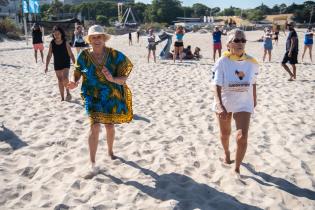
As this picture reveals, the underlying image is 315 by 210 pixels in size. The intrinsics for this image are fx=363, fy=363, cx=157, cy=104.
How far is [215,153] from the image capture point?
195 inches

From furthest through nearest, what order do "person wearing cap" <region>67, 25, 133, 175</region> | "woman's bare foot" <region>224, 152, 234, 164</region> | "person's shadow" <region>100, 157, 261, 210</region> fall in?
"woman's bare foot" <region>224, 152, 234, 164</region> < "person wearing cap" <region>67, 25, 133, 175</region> < "person's shadow" <region>100, 157, 261, 210</region>

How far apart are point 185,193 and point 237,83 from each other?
4.25 ft

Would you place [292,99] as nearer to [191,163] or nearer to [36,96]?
[191,163]

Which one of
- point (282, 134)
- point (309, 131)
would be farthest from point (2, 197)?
point (309, 131)

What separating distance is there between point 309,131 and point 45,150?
408 centimetres

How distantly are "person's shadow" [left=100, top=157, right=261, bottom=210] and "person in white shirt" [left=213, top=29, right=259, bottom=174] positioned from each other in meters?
0.58

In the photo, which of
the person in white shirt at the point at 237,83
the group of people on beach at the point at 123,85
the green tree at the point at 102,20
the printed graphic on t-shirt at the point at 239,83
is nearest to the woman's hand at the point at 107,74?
the group of people on beach at the point at 123,85

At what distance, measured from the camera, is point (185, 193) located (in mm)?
3828

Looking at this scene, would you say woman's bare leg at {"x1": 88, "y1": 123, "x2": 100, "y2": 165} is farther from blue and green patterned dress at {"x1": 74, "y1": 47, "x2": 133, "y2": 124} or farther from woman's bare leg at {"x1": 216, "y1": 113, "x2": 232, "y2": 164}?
woman's bare leg at {"x1": 216, "y1": 113, "x2": 232, "y2": 164}

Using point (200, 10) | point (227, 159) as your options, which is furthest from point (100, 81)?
point (200, 10)

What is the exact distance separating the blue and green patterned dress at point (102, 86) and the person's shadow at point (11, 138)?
1663 millimetres

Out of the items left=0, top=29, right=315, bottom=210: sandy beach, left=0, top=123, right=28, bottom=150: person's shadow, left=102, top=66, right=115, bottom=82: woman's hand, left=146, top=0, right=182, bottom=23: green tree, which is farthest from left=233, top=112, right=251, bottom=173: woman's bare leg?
left=146, top=0, right=182, bottom=23: green tree

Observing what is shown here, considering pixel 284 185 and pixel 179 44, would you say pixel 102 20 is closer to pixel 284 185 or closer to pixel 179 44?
pixel 179 44

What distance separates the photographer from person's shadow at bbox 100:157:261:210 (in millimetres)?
3580
